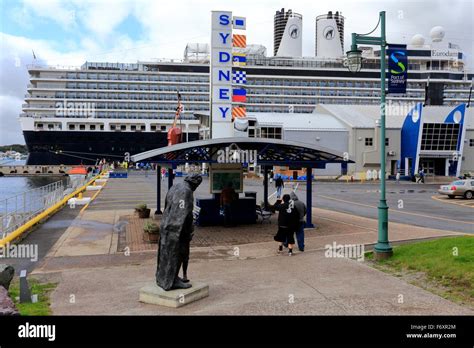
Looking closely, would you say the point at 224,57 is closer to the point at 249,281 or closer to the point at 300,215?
the point at 300,215

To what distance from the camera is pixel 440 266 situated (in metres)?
9.08

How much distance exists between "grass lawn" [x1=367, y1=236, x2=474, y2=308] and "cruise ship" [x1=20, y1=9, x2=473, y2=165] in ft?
189

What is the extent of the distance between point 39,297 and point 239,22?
2010 cm

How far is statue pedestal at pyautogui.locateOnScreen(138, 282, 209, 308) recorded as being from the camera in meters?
7.13

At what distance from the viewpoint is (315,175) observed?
5469cm

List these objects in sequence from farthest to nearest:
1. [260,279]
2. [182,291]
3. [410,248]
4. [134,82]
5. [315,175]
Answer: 1. [134,82]
2. [315,175]
3. [410,248]
4. [260,279]
5. [182,291]

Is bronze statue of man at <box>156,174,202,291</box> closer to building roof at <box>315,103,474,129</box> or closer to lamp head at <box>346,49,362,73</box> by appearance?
lamp head at <box>346,49,362,73</box>

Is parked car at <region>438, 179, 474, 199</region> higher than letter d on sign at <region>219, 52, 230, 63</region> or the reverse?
the reverse

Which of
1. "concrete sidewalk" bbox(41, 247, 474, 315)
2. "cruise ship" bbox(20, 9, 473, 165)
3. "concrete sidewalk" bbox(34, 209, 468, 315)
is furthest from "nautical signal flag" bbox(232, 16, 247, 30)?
"cruise ship" bbox(20, 9, 473, 165)

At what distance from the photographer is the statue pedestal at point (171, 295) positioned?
7.13 metres

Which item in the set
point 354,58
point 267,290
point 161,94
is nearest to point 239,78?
point 354,58
